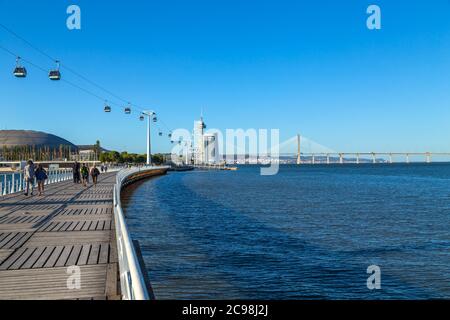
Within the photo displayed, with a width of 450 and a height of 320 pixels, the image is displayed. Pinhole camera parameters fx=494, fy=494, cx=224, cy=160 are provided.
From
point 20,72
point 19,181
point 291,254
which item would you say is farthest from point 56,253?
point 19,181

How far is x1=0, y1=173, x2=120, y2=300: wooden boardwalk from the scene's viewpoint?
8086 millimetres

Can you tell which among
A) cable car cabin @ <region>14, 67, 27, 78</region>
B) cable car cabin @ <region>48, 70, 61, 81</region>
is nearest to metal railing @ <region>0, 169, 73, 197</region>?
cable car cabin @ <region>48, 70, 61, 81</region>

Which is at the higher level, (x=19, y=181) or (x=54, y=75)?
(x=54, y=75)

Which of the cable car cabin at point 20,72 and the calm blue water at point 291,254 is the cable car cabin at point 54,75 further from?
the calm blue water at point 291,254

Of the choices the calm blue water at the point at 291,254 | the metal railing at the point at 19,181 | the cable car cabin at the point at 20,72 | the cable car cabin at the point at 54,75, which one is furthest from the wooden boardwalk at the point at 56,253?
the metal railing at the point at 19,181

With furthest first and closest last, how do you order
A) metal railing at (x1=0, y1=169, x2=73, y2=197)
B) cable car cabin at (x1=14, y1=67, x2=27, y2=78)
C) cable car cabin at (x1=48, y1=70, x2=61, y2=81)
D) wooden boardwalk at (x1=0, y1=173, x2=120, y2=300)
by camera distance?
metal railing at (x1=0, y1=169, x2=73, y2=197) → cable car cabin at (x1=48, y1=70, x2=61, y2=81) → cable car cabin at (x1=14, y1=67, x2=27, y2=78) → wooden boardwalk at (x1=0, y1=173, x2=120, y2=300)

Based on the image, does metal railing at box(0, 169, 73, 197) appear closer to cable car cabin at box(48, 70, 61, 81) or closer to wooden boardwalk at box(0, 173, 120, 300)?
cable car cabin at box(48, 70, 61, 81)

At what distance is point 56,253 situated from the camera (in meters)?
10.9

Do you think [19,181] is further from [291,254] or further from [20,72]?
[291,254]

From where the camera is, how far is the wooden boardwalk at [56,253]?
8086 mm
